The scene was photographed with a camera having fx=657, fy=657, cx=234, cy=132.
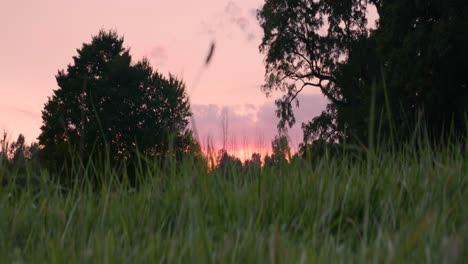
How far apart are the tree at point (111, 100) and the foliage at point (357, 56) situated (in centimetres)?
658

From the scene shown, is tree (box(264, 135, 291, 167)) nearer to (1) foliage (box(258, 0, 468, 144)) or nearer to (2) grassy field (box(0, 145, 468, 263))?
(2) grassy field (box(0, 145, 468, 263))

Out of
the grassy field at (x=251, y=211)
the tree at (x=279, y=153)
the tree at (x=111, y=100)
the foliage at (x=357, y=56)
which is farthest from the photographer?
the tree at (x=111, y=100)

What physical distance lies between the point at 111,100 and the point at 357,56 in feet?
48.5

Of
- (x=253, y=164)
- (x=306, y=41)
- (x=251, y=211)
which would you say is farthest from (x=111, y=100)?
(x=251, y=211)

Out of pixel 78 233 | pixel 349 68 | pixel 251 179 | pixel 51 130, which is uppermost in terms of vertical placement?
pixel 349 68

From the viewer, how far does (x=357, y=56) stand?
102ft

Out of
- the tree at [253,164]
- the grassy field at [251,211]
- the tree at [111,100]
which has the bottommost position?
the grassy field at [251,211]

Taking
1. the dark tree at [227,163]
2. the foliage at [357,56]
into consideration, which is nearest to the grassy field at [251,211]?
the dark tree at [227,163]

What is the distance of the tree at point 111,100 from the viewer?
35.8 metres

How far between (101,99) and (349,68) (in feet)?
48.9

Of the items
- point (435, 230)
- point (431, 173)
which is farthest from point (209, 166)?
point (435, 230)

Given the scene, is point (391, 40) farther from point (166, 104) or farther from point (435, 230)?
point (435, 230)

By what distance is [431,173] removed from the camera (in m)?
3.39

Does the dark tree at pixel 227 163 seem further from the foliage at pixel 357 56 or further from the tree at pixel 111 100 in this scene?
the tree at pixel 111 100
